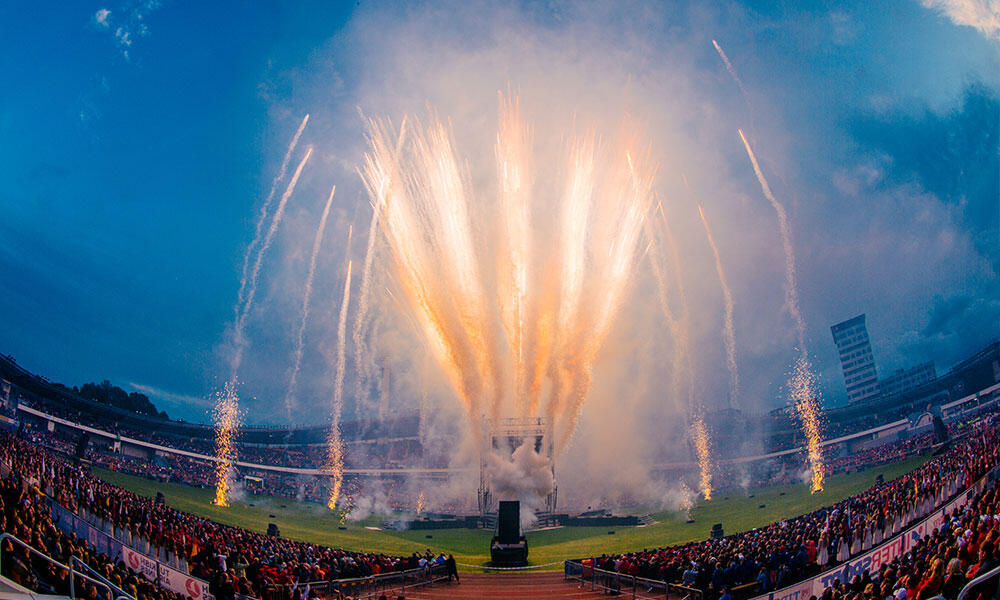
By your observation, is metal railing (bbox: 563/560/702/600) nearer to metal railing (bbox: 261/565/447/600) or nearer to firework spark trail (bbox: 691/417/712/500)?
metal railing (bbox: 261/565/447/600)

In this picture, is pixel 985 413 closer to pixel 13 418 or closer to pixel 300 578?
pixel 300 578

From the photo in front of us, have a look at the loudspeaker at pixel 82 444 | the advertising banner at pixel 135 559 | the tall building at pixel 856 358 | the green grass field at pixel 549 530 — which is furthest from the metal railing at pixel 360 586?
the tall building at pixel 856 358

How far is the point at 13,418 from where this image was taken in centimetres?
3388

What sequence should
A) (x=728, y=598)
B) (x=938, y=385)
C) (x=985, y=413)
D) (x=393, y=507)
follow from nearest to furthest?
(x=728, y=598) → (x=985, y=413) → (x=938, y=385) → (x=393, y=507)

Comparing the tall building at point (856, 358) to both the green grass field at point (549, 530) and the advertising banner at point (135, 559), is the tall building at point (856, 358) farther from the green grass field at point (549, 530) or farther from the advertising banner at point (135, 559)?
the advertising banner at point (135, 559)

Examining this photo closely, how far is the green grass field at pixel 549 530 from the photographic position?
99.9ft


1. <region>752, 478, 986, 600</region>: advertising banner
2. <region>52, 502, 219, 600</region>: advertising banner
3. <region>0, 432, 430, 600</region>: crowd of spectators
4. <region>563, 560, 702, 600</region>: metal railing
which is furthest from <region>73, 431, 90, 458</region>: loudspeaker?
<region>752, 478, 986, 600</region>: advertising banner

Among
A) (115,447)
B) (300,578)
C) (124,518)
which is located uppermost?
(115,447)

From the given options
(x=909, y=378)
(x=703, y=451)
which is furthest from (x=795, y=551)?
(x=909, y=378)

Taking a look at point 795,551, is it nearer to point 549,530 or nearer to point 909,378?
point 549,530

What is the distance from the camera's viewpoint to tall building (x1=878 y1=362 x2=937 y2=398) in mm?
52781

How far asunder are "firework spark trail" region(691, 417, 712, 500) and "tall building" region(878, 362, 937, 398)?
17.0 meters

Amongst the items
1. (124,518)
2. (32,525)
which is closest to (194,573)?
(124,518)

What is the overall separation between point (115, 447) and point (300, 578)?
110 ft
